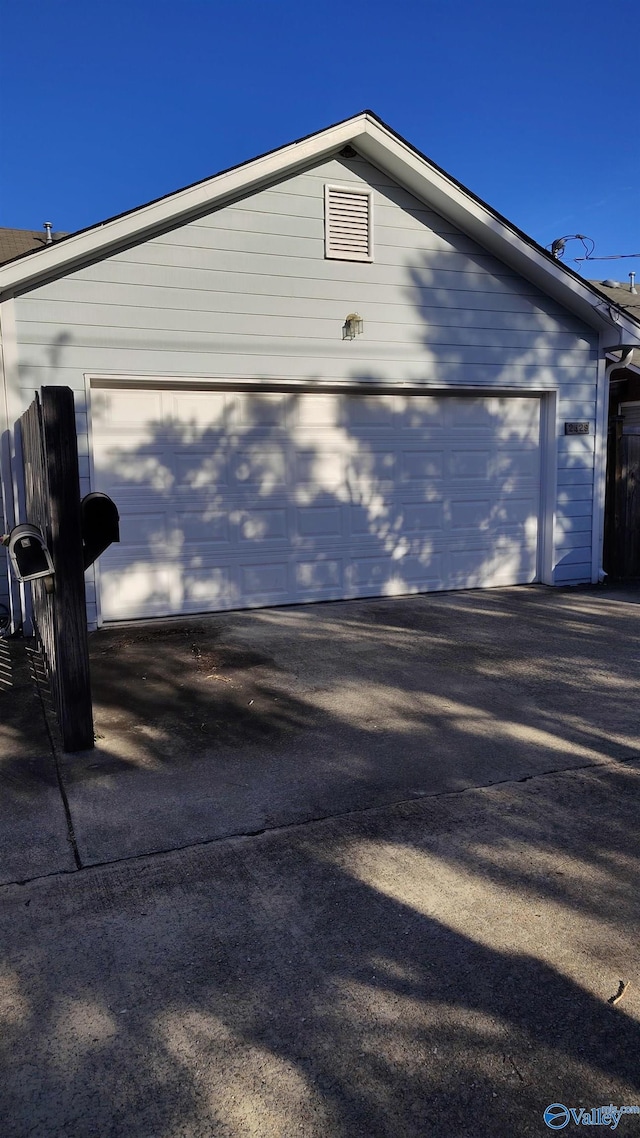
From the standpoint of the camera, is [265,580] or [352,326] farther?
[265,580]

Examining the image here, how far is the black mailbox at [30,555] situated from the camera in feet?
13.1

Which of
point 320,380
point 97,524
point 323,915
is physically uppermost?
point 320,380

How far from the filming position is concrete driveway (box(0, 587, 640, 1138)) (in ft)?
6.36

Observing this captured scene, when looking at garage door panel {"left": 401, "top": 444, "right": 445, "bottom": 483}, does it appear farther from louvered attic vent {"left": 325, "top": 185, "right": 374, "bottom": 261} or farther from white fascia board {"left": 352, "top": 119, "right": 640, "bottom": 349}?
white fascia board {"left": 352, "top": 119, "right": 640, "bottom": 349}

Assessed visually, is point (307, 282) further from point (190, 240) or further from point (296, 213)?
point (190, 240)

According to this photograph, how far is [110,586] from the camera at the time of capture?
7.28 meters

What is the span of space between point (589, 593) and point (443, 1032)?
734 centimetres

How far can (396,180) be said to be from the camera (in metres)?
7.84

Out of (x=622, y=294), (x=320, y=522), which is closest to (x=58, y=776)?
(x=320, y=522)

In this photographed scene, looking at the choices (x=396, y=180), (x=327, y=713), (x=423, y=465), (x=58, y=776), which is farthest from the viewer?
(x=423, y=465)

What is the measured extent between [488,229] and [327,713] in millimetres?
5685

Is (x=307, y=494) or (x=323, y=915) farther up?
(x=307, y=494)

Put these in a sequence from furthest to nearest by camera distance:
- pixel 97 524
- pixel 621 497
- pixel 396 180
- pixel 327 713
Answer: pixel 621 497 < pixel 396 180 < pixel 327 713 < pixel 97 524

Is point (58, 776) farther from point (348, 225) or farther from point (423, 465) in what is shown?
point (348, 225)
